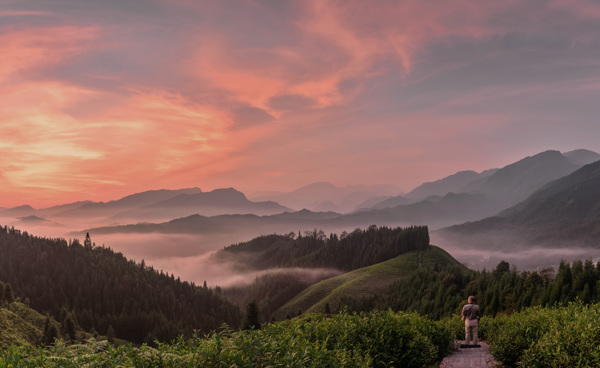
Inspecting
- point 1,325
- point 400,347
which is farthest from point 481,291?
point 1,325

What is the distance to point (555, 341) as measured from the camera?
46.2ft

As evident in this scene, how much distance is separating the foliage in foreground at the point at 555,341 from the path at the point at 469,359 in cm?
110

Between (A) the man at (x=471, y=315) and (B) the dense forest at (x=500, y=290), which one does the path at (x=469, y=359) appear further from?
(B) the dense forest at (x=500, y=290)

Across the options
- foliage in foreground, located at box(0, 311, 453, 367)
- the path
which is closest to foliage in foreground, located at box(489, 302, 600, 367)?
the path

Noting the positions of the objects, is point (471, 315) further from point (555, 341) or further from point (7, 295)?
point (7, 295)

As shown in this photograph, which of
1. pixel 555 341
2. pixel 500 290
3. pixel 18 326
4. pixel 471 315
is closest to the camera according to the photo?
pixel 555 341

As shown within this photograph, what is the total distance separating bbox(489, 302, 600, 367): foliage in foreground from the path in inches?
43.4

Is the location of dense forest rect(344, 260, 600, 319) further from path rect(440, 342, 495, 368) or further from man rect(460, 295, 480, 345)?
man rect(460, 295, 480, 345)

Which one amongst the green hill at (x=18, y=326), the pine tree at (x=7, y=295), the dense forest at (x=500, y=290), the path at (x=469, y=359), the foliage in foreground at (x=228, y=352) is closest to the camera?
the foliage in foreground at (x=228, y=352)

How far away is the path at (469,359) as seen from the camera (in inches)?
767

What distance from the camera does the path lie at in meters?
19.5

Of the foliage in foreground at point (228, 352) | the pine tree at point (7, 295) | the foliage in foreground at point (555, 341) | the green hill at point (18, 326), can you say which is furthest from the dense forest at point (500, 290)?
the pine tree at point (7, 295)

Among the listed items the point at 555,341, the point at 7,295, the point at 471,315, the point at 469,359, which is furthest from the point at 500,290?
the point at 7,295

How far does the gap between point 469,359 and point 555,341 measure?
822cm
